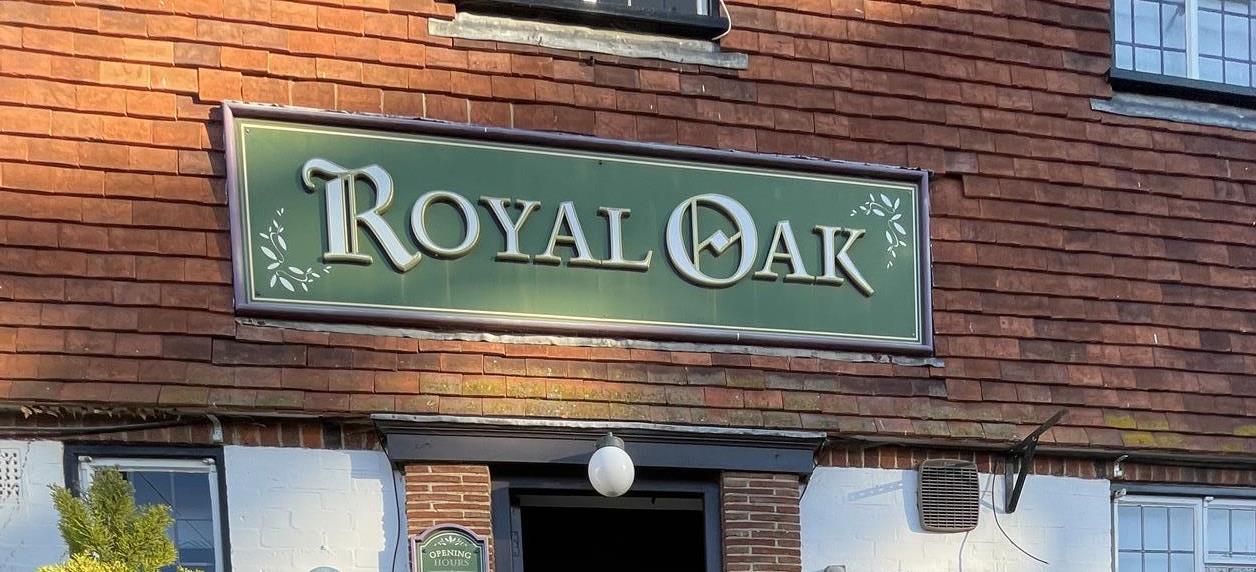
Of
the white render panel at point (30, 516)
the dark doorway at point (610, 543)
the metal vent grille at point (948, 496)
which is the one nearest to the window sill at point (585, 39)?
the metal vent grille at point (948, 496)

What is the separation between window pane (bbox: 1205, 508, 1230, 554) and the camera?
24.4 ft

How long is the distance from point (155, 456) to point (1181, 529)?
540cm

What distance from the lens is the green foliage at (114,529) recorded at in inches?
188

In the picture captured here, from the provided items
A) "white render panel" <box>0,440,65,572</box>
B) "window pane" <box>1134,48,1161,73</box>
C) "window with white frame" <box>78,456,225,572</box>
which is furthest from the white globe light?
"window pane" <box>1134,48,1161,73</box>

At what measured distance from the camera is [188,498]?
6.07 m

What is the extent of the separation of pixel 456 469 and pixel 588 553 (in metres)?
4.83

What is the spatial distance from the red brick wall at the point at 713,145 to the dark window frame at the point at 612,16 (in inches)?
6.1

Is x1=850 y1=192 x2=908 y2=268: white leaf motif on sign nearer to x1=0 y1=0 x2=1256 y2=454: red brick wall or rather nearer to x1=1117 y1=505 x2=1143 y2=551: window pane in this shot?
x1=0 y1=0 x2=1256 y2=454: red brick wall

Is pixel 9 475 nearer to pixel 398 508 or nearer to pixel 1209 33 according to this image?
pixel 398 508

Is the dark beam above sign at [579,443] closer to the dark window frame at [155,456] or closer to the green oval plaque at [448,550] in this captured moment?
the green oval plaque at [448,550]

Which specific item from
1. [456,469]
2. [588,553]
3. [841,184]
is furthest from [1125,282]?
[588,553]

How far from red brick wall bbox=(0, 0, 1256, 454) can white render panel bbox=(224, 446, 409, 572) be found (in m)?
0.27

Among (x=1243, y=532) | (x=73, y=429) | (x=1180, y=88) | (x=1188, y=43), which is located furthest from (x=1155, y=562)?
(x=73, y=429)

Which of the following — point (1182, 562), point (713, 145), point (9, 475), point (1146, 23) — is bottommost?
point (1182, 562)
